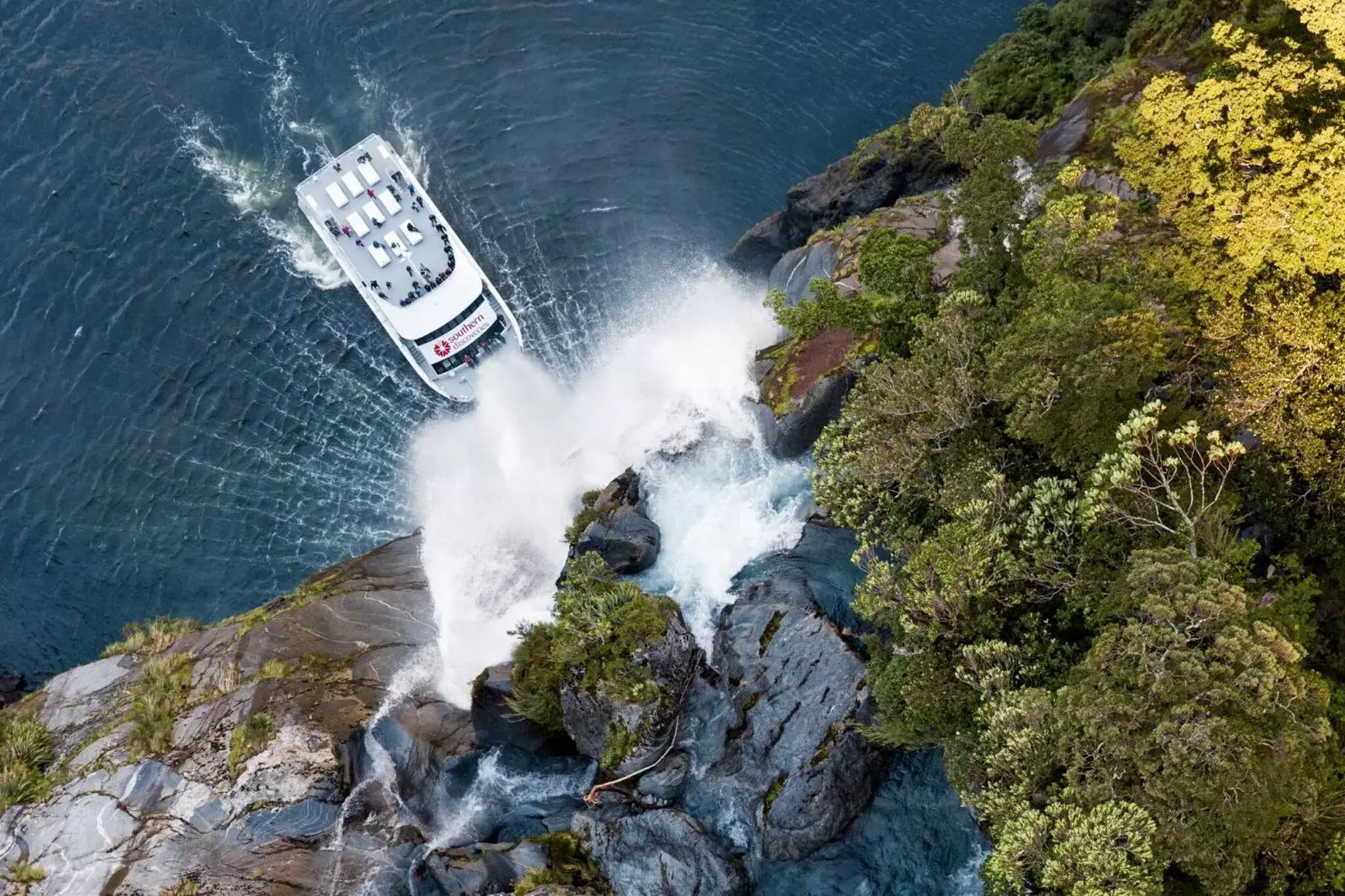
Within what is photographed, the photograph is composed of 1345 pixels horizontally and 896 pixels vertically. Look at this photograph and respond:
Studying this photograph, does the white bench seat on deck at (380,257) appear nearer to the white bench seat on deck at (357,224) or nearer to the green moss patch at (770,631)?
the white bench seat on deck at (357,224)

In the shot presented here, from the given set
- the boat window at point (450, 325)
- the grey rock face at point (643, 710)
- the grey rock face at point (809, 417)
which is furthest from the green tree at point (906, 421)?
the boat window at point (450, 325)

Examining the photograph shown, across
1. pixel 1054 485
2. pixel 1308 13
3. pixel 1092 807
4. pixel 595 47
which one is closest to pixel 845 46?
pixel 595 47

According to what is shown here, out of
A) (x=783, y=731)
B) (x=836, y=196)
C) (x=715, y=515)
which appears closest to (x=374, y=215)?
(x=836, y=196)

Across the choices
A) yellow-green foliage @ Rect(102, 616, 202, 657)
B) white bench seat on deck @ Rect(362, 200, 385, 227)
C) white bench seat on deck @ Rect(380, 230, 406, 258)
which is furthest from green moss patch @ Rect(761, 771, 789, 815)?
white bench seat on deck @ Rect(362, 200, 385, 227)

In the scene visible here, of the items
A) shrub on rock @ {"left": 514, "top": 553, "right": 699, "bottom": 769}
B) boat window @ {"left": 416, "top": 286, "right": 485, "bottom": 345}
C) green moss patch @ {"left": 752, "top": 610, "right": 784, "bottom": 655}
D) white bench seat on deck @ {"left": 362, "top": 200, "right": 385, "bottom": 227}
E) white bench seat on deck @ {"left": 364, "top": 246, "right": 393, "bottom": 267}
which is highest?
white bench seat on deck @ {"left": 362, "top": 200, "right": 385, "bottom": 227}

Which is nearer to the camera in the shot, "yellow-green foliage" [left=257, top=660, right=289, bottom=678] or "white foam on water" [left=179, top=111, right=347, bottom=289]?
"yellow-green foliage" [left=257, top=660, right=289, bottom=678]

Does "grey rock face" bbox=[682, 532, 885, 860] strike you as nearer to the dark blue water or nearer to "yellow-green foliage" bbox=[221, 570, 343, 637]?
"yellow-green foliage" bbox=[221, 570, 343, 637]

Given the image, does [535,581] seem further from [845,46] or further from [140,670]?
[845,46]
